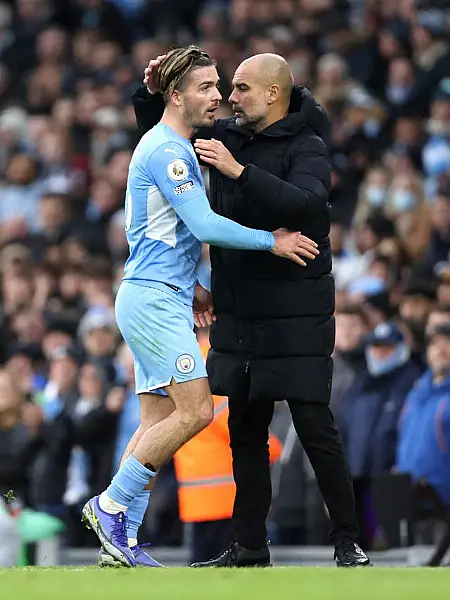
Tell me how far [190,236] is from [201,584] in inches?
78.4

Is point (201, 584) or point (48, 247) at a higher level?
point (48, 247)

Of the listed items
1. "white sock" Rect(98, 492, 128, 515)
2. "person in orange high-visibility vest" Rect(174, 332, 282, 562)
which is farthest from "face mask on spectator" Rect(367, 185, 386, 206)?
"white sock" Rect(98, 492, 128, 515)

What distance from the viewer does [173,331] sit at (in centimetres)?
817

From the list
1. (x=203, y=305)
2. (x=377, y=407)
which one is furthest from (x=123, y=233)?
(x=203, y=305)

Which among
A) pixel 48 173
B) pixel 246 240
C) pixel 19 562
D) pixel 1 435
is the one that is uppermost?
pixel 48 173

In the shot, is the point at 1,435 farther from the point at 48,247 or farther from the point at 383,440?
the point at 48,247

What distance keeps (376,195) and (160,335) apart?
7094 mm

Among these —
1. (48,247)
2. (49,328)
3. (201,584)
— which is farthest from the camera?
(48,247)

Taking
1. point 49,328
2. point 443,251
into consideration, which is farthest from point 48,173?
point 443,251

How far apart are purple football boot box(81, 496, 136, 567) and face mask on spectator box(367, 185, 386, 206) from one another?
716cm

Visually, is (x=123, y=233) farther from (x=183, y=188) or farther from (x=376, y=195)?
(x=183, y=188)

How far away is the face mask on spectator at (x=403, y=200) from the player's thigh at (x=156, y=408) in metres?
6.22

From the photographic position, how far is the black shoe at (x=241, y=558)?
855 cm

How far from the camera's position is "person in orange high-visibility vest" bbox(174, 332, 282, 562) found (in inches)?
403
